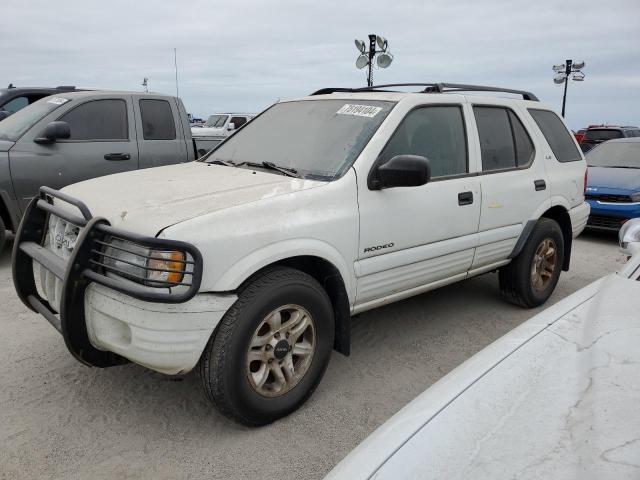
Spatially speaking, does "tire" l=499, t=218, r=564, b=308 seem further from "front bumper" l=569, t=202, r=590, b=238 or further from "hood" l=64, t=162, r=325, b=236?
"hood" l=64, t=162, r=325, b=236

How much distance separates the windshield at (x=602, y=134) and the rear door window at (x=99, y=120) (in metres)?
14.8

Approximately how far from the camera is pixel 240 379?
2562 mm

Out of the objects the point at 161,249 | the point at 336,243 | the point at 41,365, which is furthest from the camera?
the point at 41,365

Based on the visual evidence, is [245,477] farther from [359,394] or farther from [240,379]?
[359,394]

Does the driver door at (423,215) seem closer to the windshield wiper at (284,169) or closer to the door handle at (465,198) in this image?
the door handle at (465,198)

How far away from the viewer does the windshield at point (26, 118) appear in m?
5.73

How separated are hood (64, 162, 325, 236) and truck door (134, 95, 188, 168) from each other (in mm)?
2970

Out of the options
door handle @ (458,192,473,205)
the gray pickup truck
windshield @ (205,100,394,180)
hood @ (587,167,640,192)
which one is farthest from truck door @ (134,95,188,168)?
hood @ (587,167,640,192)

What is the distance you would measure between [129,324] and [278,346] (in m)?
0.74

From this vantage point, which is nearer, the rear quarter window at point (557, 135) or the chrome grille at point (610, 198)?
the rear quarter window at point (557, 135)

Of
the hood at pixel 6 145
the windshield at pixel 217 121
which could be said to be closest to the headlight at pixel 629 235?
the hood at pixel 6 145

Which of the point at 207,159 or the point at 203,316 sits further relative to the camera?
the point at 207,159

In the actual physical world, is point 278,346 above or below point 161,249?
below

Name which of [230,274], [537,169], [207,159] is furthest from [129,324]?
[537,169]
